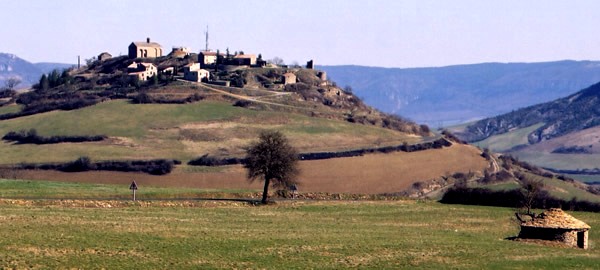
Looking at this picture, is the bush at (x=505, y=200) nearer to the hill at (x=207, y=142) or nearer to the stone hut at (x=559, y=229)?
the stone hut at (x=559, y=229)

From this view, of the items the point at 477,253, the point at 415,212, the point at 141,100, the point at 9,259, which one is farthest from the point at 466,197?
the point at 141,100

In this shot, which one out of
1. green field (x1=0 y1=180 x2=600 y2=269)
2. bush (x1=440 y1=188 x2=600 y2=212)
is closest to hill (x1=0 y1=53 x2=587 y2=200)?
bush (x1=440 y1=188 x2=600 y2=212)

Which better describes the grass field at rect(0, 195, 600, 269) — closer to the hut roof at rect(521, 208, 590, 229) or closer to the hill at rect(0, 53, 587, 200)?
the hut roof at rect(521, 208, 590, 229)

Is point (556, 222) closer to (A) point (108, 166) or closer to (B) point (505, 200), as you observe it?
(B) point (505, 200)

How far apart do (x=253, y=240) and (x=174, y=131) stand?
372 feet

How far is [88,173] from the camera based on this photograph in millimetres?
138000

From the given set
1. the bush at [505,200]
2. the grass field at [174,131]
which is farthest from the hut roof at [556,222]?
the grass field at [174,131]

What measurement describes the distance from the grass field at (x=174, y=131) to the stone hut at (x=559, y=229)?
95.4 meters

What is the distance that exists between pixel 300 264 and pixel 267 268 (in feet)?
7.41

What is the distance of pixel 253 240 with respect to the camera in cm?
5375

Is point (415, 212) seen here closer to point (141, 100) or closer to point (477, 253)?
point (477, 253)

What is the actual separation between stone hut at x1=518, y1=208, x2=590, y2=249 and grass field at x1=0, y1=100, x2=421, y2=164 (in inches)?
3757

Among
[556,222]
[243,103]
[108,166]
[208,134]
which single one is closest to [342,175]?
[208,134]

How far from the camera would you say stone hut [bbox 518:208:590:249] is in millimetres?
58531
